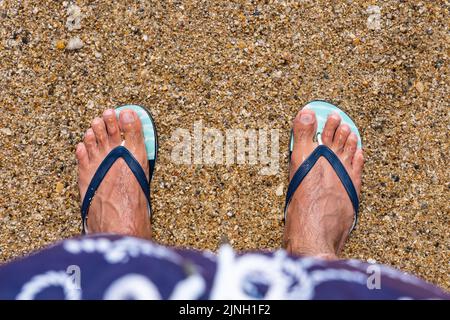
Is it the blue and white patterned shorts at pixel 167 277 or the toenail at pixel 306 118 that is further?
the toenail at pixel 306 118

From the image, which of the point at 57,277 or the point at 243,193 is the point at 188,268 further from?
the point at 243,193

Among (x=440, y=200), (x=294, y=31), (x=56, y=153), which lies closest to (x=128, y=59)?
(x=56, y=153)

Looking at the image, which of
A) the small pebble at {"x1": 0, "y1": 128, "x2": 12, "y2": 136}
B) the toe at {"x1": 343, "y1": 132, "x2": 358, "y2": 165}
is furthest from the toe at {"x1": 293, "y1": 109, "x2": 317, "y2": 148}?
the small pebble at {"x1": 0, "y1": 128, "x2": 12, "y2": 136}

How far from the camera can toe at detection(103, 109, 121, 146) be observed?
1.76 m

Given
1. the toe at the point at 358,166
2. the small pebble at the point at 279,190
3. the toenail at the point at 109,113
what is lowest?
the small pebble at the point at 279,190

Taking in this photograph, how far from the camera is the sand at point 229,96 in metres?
1.74

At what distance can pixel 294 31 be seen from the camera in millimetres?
1757

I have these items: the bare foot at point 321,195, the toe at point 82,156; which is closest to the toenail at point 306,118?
the bare foot at point 321,195

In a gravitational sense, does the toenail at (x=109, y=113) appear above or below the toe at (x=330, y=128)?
above

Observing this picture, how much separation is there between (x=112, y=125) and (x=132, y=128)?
0.07 meters

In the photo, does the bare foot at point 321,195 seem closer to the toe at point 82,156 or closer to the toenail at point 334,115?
the toenail at point 334,115

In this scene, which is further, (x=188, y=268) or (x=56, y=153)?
(x=56, y=153)

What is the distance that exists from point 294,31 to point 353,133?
412mm
